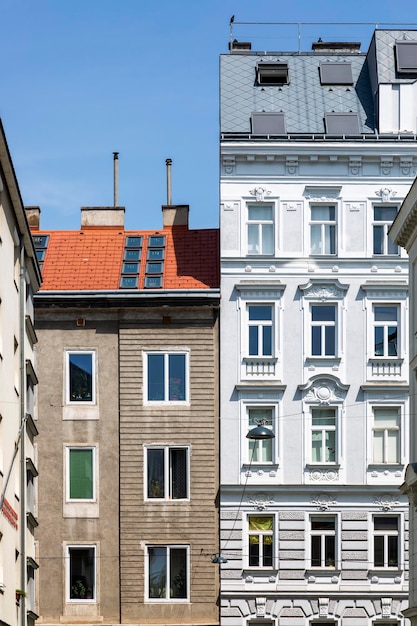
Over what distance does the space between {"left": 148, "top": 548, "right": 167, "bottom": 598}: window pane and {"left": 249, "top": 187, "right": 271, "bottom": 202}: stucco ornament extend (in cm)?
1302

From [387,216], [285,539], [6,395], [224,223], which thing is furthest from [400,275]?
[6,395]

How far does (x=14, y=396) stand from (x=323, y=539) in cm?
1647

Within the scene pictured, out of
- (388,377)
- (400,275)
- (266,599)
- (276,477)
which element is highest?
(400,275)

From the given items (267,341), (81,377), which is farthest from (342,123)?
(81,377)

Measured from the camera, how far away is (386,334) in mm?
55938

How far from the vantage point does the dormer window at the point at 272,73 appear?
59812 mm

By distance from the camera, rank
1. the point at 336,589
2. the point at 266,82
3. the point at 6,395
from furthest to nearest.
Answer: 1. the point at 266,82
2. the point at 336,589
3. the point at 6,395

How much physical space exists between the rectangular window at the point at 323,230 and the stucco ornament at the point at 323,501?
8.80 meters

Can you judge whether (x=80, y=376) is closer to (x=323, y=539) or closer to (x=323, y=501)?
(x=323, y=501)

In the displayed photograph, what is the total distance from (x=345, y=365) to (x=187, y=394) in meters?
5.73

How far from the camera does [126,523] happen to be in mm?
55031

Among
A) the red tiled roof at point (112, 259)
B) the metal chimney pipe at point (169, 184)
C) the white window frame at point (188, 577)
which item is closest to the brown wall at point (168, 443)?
the white window frame at point (188, 577)

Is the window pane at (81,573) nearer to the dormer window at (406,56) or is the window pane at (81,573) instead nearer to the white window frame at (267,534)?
the white window frame at (267,534)

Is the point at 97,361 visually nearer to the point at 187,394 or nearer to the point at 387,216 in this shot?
the point at 187,394
